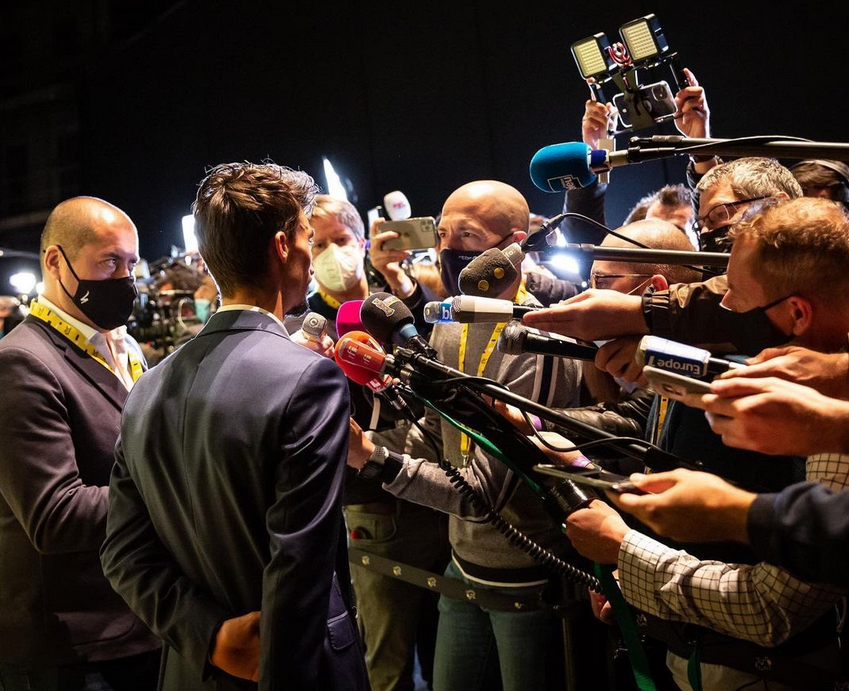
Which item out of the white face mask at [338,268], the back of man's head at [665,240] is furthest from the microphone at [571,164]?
the white face mask at [338,268]

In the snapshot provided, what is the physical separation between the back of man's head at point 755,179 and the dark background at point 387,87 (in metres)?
2.40

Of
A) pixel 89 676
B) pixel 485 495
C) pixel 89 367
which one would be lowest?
pixel 89 676

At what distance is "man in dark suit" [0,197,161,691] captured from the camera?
2014mm

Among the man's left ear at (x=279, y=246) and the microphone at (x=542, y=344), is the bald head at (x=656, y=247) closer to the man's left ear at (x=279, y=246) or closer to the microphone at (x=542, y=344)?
the microphone at (x=542, y=344)

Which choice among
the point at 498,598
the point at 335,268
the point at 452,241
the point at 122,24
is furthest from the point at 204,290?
the point at 122,24

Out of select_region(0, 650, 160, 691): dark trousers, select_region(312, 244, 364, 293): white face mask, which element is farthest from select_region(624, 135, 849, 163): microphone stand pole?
select_region(0, 650, 160, 691): dark trousers

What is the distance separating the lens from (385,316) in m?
1.71

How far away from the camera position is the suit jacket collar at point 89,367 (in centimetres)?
226

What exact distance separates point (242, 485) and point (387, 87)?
6316mm

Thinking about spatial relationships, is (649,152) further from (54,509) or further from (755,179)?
(54,509)

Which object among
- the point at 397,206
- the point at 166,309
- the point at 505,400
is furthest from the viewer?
the point at 166,309

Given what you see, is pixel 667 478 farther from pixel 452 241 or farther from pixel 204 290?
pixel 204 290

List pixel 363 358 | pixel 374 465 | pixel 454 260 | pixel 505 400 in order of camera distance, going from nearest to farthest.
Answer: pixel 505 400, pixel 363 358, pixel 374 465, pixel 454 260

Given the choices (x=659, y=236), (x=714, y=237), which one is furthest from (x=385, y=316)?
(x=714, y=237)
